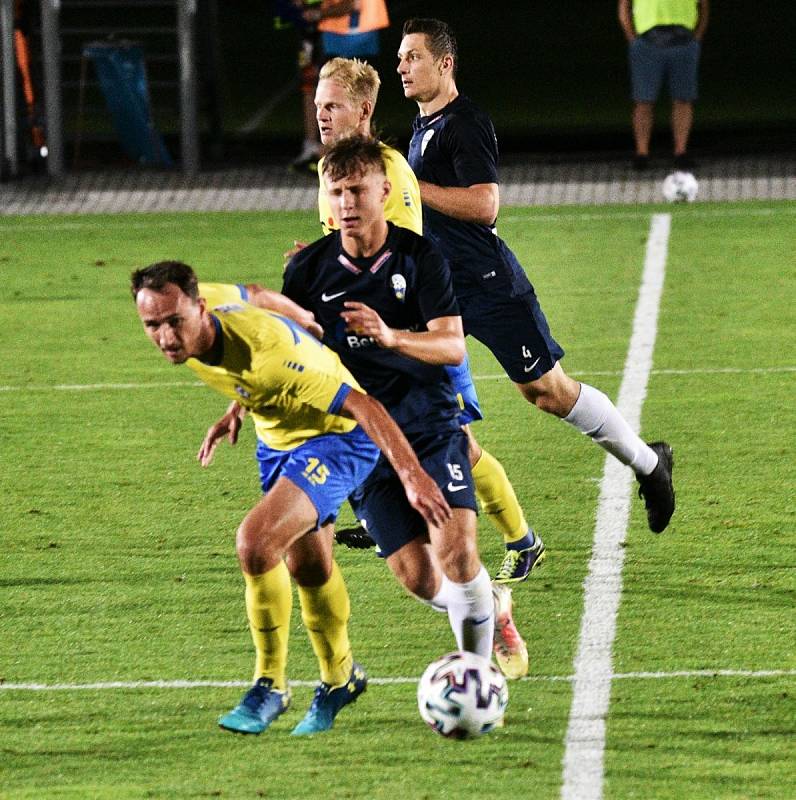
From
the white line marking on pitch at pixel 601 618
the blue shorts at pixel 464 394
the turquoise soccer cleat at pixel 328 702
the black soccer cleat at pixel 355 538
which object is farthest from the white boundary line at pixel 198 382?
the turquoise soccer cleat at pixel 328 702

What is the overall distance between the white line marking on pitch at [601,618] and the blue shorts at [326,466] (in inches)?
38.3

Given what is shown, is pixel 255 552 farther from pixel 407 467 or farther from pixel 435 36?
pixel 435 36

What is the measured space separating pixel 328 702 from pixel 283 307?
121 cm

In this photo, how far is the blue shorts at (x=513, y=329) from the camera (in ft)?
24.6

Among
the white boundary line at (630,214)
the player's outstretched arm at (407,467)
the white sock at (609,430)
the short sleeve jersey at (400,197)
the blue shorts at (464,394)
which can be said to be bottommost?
the white boundary line at (630,214)

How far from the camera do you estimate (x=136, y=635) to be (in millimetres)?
6664

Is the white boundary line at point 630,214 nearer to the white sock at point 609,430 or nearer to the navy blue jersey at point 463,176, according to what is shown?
the white sock at point 609,430

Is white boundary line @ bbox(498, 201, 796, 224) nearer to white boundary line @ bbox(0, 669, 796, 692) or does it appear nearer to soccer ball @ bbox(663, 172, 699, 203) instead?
soccer ball @ bbox(663, 172, 699, 203)

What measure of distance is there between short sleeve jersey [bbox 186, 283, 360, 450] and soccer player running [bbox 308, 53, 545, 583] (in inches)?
28.0

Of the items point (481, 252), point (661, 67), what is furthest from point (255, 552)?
point (661, 67)

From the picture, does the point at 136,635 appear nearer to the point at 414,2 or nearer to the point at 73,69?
the point at 73,69

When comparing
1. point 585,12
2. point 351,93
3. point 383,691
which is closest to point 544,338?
point 351,93

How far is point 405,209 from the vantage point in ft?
21.0

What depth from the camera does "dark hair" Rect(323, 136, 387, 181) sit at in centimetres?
575
